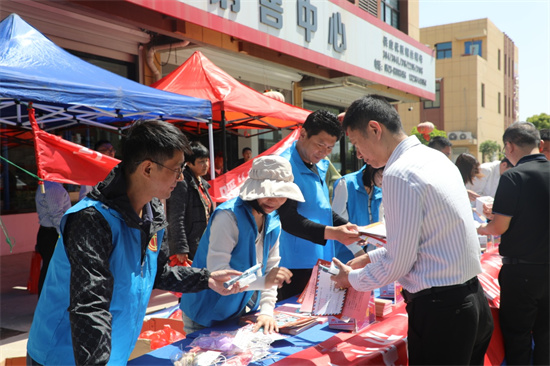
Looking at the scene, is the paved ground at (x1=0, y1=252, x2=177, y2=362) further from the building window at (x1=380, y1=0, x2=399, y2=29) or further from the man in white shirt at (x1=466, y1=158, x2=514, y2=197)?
the building window at (x1=380, y1=0, x2=399, y2=29)

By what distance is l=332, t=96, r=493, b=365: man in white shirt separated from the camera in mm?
1600

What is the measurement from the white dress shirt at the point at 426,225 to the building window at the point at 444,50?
42096mm

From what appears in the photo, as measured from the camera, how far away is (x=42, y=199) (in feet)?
14.7

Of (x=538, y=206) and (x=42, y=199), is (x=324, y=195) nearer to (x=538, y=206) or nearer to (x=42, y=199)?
(x=538, y=206)

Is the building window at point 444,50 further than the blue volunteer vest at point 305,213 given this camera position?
Yes

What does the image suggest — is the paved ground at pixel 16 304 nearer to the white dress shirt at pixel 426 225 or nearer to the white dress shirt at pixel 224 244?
the white dress shirt at pixel 224 244

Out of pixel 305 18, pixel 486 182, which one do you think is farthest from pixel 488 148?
pixel 486 182

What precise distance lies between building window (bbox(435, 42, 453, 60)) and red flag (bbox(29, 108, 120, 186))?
40.7 m

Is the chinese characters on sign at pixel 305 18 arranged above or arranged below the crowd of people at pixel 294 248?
above

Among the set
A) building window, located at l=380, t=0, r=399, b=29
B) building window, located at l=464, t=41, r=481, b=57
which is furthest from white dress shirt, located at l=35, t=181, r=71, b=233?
building window, located at l=464, t=41, r=481, b=57

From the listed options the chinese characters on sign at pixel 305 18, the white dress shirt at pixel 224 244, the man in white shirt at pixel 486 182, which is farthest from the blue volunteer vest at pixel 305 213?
the chinese characters on sign at pixel 305 18

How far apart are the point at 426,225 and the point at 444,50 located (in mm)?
42661

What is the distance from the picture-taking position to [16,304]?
194 inches

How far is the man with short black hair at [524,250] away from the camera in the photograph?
2.69m
